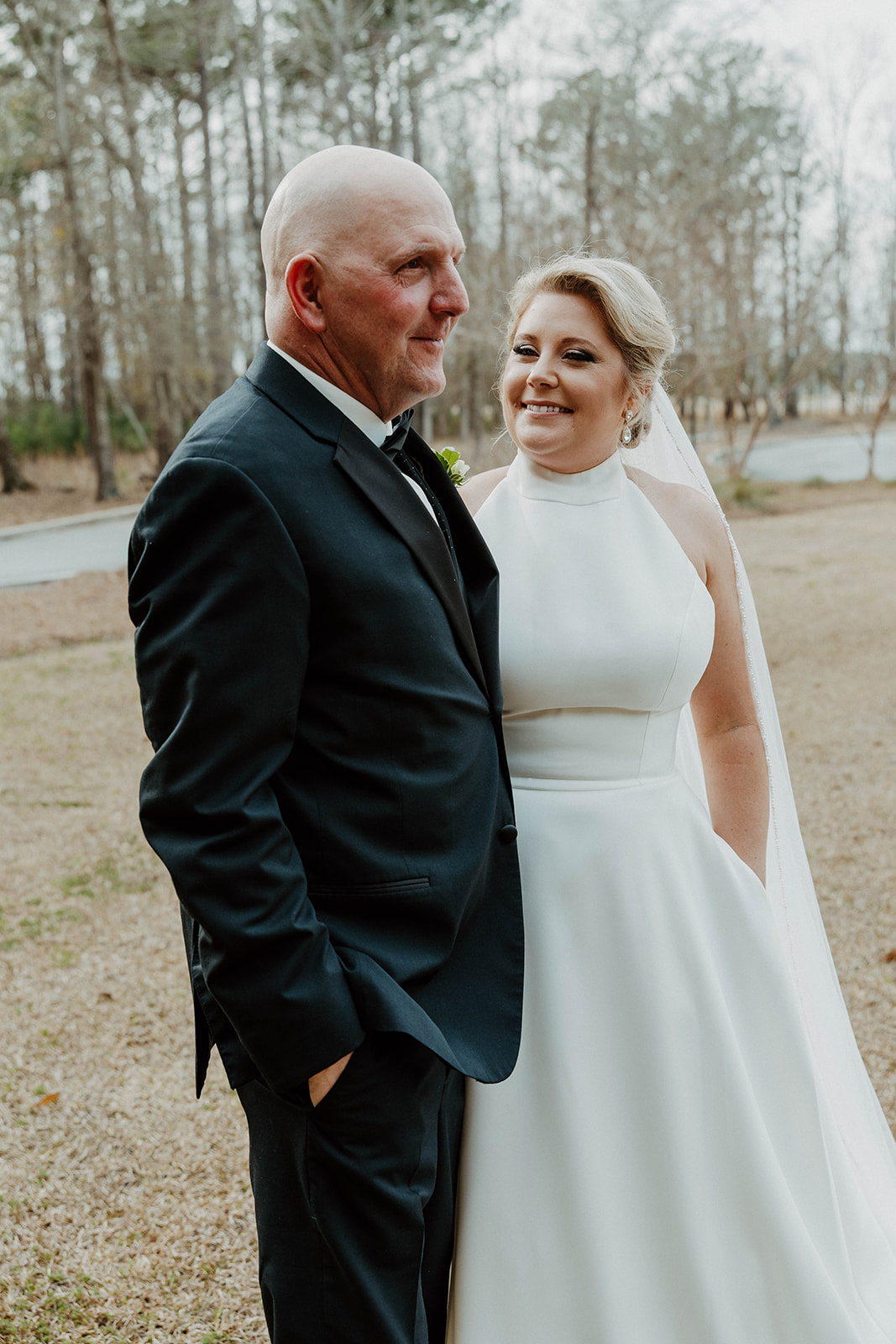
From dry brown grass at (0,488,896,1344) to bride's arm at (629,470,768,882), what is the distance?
1.53 metres

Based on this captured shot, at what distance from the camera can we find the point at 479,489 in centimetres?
281

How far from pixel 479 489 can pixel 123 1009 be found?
2773mm

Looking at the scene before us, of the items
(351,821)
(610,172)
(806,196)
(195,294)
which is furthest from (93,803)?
(806,196)

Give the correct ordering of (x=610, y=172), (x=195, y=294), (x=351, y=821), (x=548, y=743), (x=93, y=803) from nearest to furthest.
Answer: (x=351, y=821) < (x=548, y=743) < (x=93, y=803) < (x=610, y=172) < (x=195, y=294)

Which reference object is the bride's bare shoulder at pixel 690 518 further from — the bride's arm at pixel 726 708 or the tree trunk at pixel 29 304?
the tree trunk at pixel 29 304

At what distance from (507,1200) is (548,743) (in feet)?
2.97

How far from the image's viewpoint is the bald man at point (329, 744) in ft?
5.25

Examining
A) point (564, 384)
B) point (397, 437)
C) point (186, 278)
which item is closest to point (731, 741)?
point (564, 384)

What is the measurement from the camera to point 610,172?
1783 cm

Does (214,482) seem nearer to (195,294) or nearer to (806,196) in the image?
(195,294)

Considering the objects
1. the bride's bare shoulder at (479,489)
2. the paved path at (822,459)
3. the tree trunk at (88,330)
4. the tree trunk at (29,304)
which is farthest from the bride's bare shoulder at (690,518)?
the tree trunk at (29,304)

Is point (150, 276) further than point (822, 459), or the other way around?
point (822, 459)

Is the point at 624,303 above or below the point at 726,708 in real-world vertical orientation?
above

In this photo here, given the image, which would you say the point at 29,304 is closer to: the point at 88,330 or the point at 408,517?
the point at 88,330
